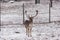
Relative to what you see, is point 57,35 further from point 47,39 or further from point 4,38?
point 4,38

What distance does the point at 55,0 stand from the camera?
30.3 m

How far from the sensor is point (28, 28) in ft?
25.4

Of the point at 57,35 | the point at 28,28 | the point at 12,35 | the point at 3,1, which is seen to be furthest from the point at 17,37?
the point at 3,1

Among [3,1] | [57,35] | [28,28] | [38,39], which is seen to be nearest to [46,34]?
[57,35]

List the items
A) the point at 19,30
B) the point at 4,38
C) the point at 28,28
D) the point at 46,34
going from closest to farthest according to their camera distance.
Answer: the point at 28,28 → the point at 4,38 → the point at 46,34 → the point at 19,30

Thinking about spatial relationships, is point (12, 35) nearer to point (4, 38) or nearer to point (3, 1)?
point (4, 38)

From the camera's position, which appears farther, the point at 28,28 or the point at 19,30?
the point at 19,30

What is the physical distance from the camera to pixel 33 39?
815 centimetres

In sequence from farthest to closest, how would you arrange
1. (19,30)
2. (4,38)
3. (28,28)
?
(19,30) < (4,38) < (28,28)

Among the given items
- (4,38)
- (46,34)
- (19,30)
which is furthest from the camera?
(19,30)

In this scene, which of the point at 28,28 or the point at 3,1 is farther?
the point at 3,1

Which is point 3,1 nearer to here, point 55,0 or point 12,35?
point 55,0

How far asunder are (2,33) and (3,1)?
2081 centimetres

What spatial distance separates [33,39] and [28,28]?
61 centimetres
